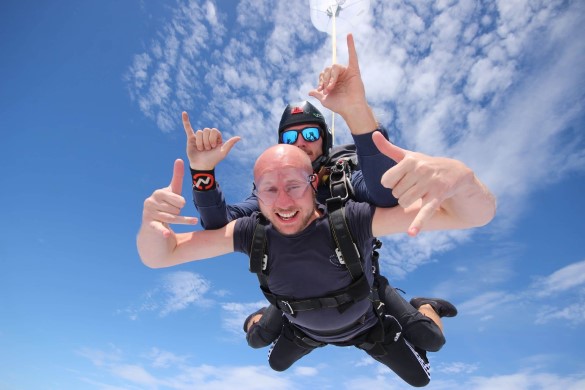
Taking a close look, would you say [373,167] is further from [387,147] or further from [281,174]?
[281,174]

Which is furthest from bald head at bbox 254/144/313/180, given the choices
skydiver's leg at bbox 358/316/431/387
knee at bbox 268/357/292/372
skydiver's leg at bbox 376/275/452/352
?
knee at bbox 268/357/292/372

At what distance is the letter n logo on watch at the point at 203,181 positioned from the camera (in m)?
3.33

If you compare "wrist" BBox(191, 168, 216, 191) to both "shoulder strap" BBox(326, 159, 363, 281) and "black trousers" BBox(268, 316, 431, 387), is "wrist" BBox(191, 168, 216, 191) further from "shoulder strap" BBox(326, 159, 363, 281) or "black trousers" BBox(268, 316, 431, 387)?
"black trousers" BBox(268, 316, 431, 387)

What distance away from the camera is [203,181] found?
11.0ft

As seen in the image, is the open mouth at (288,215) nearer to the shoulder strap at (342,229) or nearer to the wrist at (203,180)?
the shoulder strap at (342,229)

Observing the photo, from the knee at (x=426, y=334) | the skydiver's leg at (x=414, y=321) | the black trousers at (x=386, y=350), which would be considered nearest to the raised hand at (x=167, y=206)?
the black trousers at (x=386, y=350)

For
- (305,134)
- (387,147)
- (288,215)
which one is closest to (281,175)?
(288,215)

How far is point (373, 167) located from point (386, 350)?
8.82 feet

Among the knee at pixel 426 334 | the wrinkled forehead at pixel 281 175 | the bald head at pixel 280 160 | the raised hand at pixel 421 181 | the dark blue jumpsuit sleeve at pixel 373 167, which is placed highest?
the bald head at pixel 280 160

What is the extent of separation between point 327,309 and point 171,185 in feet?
6.03

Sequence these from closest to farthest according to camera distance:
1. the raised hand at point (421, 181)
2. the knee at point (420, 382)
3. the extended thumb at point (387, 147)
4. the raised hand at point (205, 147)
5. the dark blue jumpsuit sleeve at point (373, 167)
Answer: the raised hand at point (421, 181) → the extended thumb at point (387, 147) → the dark blue jumpsuit sleeve at point (373, 167) → the raised hand at point (205, 147) → the knee at point (420, 382)

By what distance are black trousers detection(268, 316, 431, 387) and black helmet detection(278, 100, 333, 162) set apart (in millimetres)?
2103

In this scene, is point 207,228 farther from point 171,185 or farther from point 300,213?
point 300,213

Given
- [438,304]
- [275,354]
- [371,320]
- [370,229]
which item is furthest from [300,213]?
[438,304]
